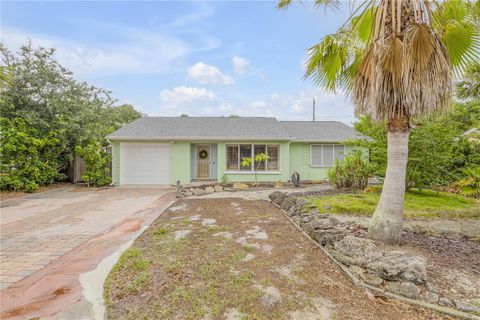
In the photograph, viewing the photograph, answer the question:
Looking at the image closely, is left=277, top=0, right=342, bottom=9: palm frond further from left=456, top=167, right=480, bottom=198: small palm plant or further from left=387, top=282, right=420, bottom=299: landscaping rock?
left=456, top=167, right=480, bottom=198: small palm plant

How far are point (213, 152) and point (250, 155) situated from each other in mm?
2287

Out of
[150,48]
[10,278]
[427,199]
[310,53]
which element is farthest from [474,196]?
[150,48]

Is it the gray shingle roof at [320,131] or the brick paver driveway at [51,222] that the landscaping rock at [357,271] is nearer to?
the brick paver driveway at [51,222]

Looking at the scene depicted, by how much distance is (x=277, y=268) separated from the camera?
3.56 meters

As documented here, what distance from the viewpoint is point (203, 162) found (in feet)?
47.2

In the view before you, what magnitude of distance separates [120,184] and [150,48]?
7529 mm

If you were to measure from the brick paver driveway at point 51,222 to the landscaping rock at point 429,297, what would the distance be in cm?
543

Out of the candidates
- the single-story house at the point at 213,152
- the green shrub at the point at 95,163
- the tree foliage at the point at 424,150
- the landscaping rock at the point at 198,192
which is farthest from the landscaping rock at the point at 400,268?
the green shrub at the point at 95,163

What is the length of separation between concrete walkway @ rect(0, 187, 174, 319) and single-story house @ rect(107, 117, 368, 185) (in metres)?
3.47

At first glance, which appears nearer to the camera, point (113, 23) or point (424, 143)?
point (424, 143)

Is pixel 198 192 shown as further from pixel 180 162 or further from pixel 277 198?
pixel 277 198

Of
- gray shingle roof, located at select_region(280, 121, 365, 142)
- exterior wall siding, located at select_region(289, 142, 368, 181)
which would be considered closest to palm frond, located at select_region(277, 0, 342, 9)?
gray shingle roof, located at select_region(280, 121, 365, 142)

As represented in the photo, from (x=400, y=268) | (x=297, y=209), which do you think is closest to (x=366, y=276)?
(x=400, y=268)

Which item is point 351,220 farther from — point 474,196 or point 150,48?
point 150,48
